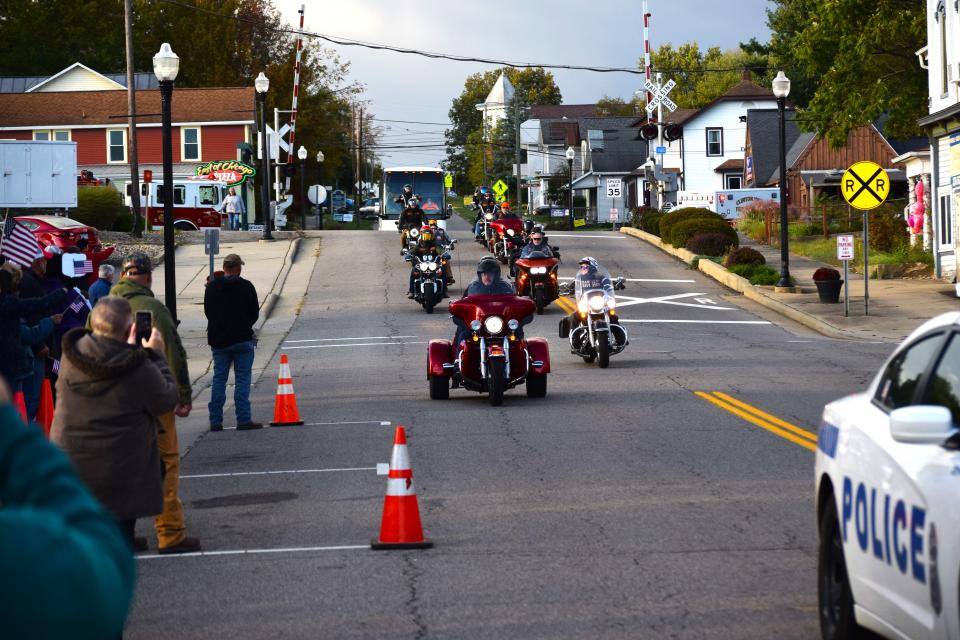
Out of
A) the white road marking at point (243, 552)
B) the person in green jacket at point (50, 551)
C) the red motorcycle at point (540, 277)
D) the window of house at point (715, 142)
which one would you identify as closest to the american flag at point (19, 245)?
the white road marking at point (243, 552)

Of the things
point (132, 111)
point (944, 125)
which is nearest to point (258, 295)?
point (132, 111)

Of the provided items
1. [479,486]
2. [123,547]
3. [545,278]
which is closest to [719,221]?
[545,278]

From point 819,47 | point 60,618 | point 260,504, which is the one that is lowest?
point 260,504

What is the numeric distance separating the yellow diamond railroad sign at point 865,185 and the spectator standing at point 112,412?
78.1 ft

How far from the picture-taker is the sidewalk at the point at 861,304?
28.2 m

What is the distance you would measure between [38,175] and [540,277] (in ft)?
55.5

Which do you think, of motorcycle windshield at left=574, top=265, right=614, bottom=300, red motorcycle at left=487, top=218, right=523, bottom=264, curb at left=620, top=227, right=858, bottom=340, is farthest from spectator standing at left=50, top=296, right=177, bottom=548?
red motorcycle at left=487, top=218, right=523, bottom=264

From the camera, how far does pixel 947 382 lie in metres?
5.66

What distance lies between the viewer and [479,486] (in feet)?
39.0

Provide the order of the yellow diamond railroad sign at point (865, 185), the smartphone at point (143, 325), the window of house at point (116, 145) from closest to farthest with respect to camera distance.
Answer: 1. the smartphone at point (143, 325)
2. the yellow diamond railroad sign at point (865, 185)
3. the window of house at point (116, 145)

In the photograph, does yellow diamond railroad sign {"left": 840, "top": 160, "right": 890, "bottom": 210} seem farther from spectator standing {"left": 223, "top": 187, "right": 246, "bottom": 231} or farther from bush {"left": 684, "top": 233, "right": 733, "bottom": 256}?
spectator standing {"left": 223, "top": 187, "right": 246, "bottom": 231}

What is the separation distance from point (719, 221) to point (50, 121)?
44.1m

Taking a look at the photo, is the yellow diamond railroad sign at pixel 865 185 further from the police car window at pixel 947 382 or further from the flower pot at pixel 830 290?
the police car window at pixel 947 382

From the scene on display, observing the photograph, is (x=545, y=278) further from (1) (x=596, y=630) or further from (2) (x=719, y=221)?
(1) (x=596, y=630)
